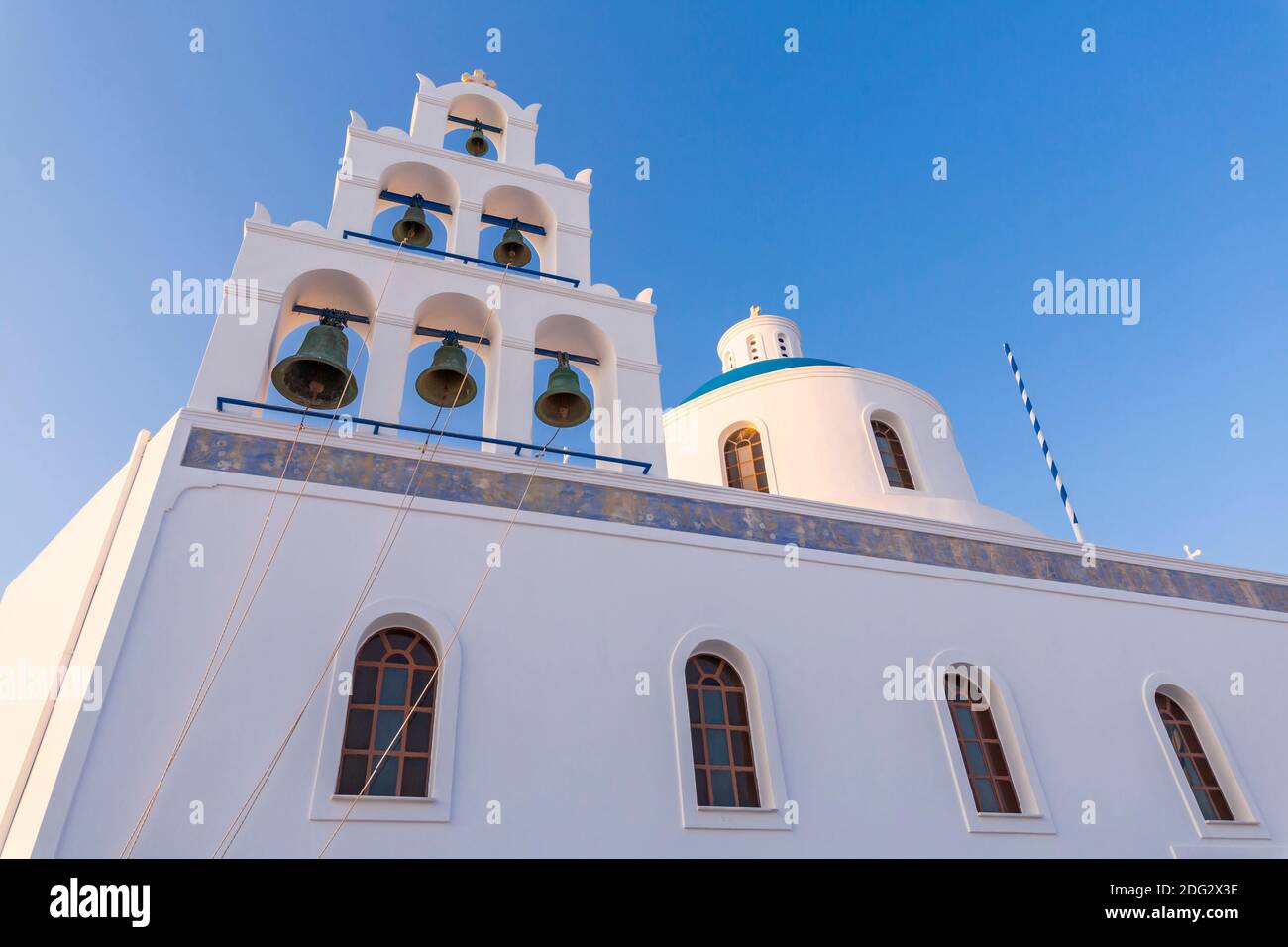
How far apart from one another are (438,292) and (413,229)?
3.95 ft

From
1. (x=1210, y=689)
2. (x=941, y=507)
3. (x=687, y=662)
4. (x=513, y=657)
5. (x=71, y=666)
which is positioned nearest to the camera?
(x=71, y=666)

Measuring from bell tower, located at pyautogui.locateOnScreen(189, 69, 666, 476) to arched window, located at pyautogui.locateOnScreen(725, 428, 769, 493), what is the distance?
340 centimetres

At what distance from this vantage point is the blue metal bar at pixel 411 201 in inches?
308

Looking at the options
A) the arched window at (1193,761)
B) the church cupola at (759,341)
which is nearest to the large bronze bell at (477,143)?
the church cupola at (759,341)

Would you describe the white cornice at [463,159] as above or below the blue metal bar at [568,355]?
above

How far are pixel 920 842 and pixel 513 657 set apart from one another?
2820mm

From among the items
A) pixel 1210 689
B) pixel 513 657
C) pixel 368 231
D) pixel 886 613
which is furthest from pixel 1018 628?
pixel 368 231

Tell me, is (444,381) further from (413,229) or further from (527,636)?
(527,636)

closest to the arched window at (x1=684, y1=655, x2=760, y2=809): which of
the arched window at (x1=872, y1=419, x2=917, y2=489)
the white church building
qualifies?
the white church building

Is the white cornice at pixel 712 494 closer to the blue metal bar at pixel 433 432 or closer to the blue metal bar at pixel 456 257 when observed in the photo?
the blue metal bar at pixel 433 432

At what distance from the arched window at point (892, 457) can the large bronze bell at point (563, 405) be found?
467 centimetres

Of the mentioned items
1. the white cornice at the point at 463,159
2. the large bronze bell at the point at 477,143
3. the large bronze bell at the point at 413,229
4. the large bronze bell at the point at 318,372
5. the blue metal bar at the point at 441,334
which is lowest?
the large bronze bell at the point at 318,372
